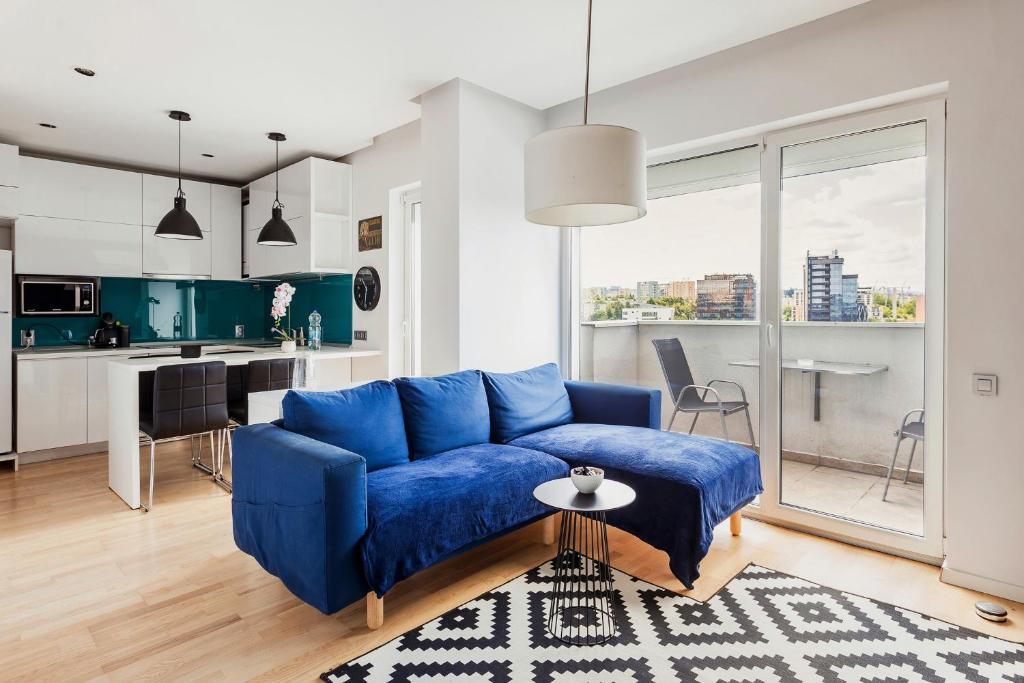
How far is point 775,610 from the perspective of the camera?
2.34 meters

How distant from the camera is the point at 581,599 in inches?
94.2

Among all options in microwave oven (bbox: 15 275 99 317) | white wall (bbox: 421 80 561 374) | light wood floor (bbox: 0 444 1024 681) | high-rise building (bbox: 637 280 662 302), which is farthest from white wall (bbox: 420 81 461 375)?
microwave oven (bbox: 15 275 99 317)

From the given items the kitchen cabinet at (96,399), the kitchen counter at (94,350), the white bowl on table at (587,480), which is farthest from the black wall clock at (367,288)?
the white bowl on table at (587,480)

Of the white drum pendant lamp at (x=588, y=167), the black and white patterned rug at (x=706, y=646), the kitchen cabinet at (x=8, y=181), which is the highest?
the kitchen cabinet at (x=8, y=181)

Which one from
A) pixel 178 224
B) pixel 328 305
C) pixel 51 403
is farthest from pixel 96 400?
pixel 328 305

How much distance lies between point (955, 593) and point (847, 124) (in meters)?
2.26

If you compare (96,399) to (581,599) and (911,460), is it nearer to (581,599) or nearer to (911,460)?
(581,599)

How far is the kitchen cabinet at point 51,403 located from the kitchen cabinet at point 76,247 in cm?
89

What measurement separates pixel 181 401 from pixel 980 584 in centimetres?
434

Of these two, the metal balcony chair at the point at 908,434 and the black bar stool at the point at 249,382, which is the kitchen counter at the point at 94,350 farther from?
the metal balcony chair at the point at 908,434

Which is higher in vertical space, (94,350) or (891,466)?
(94,350)

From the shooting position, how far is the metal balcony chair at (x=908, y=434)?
2.83 m

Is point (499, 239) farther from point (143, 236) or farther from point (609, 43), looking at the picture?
point (143, 236)

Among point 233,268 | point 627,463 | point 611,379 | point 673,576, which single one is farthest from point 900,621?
point 233,268
